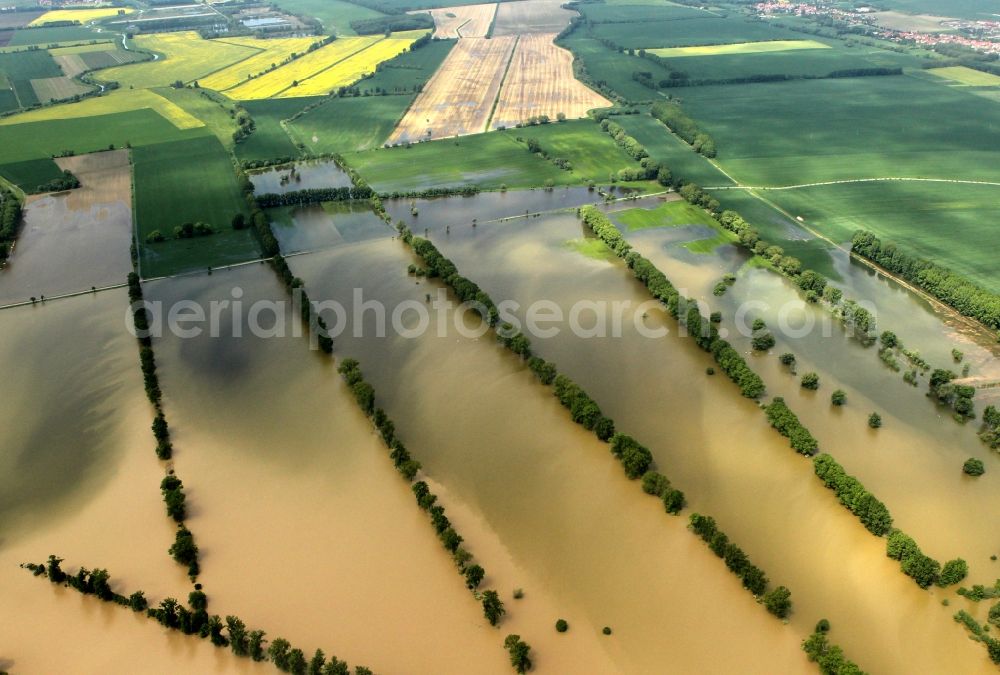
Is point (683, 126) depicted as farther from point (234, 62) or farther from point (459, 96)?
point (234, 62)

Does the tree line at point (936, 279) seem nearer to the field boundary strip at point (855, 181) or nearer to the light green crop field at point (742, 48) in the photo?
the field boundary strip at point (855, 181)

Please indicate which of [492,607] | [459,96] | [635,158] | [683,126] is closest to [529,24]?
[459,96]

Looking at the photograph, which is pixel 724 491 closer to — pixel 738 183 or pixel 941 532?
pixel 941 532

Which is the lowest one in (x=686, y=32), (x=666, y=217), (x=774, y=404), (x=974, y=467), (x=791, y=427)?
(x=974, y=467)

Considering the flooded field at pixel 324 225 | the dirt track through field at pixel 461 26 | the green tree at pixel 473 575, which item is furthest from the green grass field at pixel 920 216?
the dirt track through field at pixel 461 26

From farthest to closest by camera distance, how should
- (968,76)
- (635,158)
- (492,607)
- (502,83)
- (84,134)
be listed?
(968,76) < (502,83) < (84,134) < (635,158) < (492,607)

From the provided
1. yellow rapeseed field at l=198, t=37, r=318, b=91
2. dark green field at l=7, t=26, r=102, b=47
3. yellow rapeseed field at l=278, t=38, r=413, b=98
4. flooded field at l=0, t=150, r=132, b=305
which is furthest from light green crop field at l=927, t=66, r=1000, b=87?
dark green field at l=7, t=26, r=102, b=47

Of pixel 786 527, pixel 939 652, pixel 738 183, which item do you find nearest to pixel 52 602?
pixel 786 527
